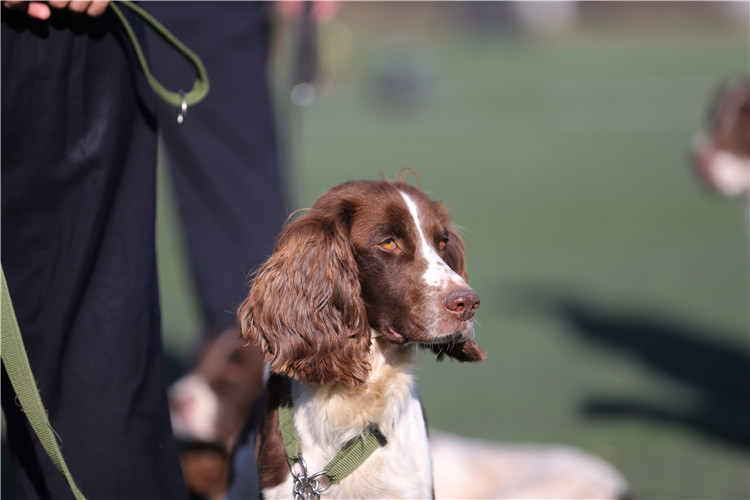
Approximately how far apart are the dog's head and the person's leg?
1654 millimetres

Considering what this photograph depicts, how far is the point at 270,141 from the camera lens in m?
4.09

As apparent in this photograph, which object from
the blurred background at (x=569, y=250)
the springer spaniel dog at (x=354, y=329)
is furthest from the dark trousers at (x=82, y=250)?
the blurred background at (x=569, y=250)

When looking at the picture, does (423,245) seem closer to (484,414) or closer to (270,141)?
(270,141)

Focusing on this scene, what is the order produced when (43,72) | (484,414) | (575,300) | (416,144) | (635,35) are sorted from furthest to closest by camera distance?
(635,35) < (416,144) < (575,300) < (484,414) < (43,72)

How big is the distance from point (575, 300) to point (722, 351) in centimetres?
144

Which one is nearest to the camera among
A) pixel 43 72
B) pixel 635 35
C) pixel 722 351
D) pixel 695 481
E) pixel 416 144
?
pixel 43 72

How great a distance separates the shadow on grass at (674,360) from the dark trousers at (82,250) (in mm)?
3008

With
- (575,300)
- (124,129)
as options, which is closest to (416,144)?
(575,300)

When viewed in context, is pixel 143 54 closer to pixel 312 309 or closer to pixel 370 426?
pixel 312 309

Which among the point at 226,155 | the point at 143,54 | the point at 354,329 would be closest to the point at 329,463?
the point at 354,329

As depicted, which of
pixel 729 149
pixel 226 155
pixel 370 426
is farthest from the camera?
pixel 729 149

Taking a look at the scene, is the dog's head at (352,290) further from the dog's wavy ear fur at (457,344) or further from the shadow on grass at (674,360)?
the shadow on grass at (674,360)

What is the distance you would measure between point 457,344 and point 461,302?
1.04ft

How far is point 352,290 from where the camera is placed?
2.32 m
